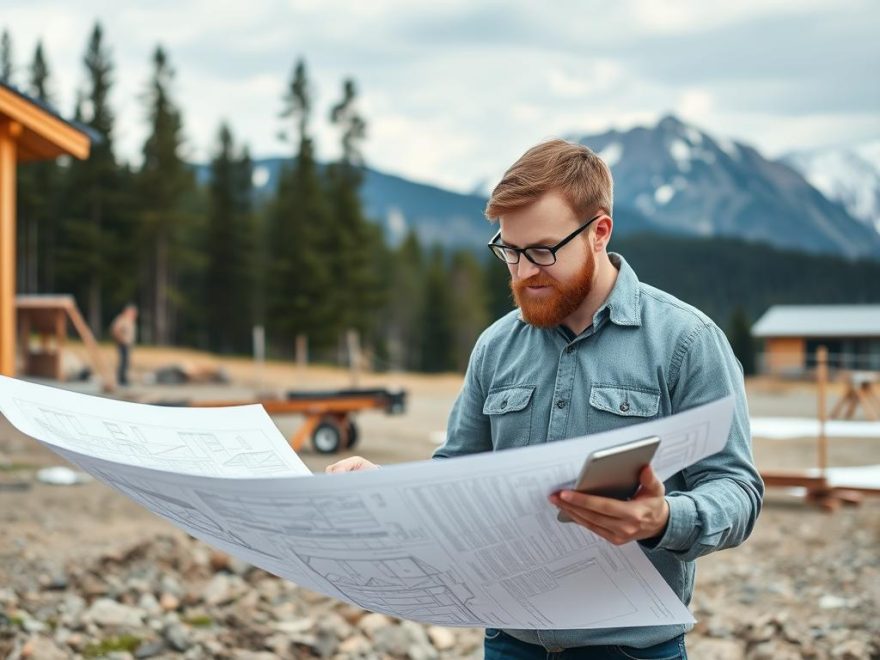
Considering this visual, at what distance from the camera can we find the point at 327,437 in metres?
12.3

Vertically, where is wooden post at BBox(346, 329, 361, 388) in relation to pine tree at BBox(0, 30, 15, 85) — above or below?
below

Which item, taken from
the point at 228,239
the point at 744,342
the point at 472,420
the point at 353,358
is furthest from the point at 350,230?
the point at 472,420

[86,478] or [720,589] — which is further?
[86,478]

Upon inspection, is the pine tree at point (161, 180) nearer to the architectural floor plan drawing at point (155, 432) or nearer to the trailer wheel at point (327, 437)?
the trailer wheel at point (327, 437)

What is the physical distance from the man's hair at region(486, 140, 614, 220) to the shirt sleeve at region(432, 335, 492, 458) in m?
0.38

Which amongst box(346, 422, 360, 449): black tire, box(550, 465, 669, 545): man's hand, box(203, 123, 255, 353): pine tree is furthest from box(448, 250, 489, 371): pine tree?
box(550, 465, 669, 545): man's hand

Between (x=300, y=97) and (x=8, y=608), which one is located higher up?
(x=300, y=97)

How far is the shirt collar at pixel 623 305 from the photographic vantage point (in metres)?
1.86

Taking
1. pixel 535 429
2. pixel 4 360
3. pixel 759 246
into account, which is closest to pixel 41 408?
pixel 535 429

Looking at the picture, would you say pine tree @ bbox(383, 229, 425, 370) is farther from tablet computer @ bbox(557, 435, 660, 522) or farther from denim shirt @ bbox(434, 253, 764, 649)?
tablet computer @ bbox(557, 435, 660, 522)

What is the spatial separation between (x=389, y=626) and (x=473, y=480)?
14.0 ft

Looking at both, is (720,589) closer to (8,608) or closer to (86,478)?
(8,608)

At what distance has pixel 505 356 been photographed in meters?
2.03

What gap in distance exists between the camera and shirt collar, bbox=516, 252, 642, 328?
1.86 meters
